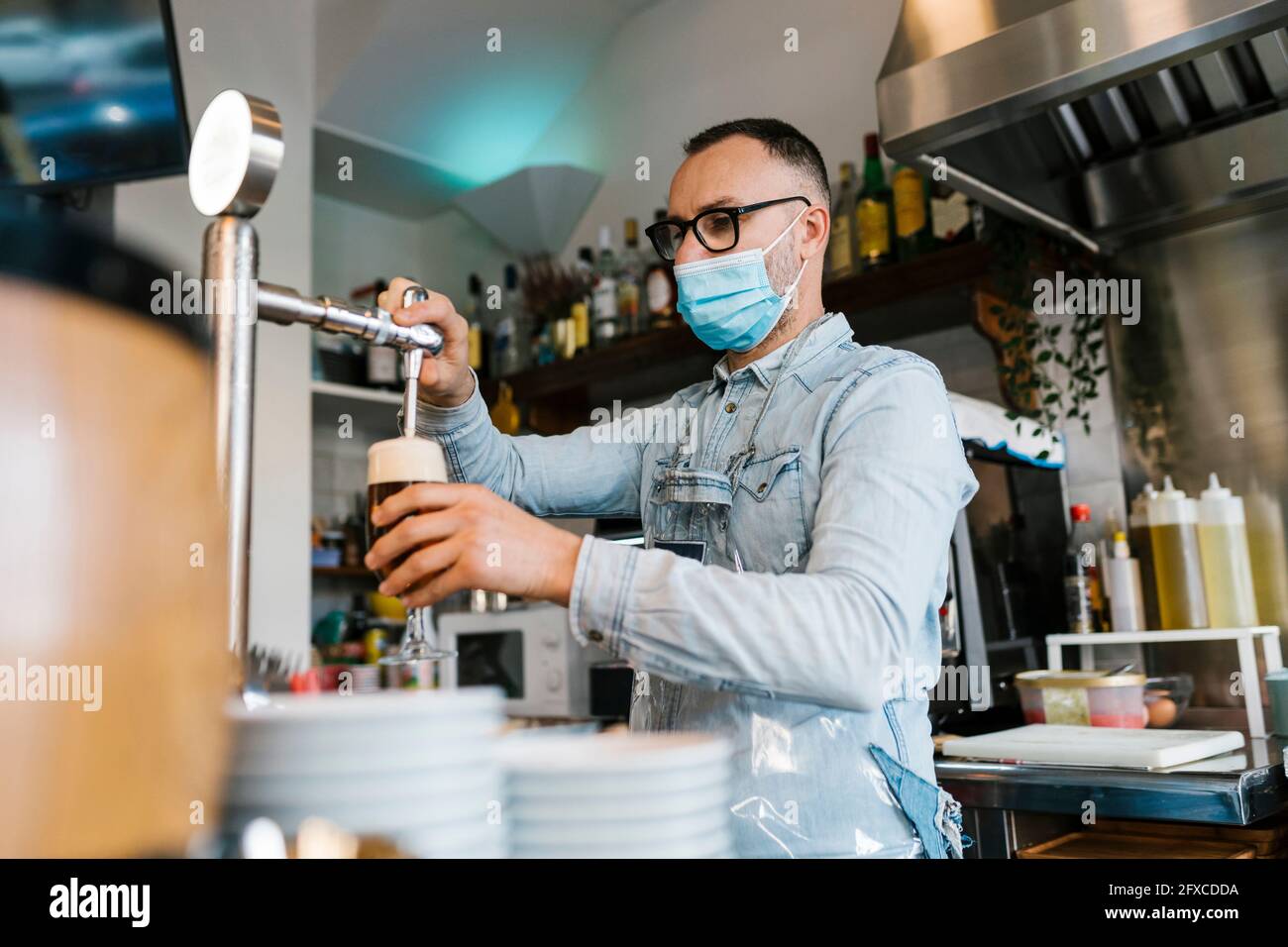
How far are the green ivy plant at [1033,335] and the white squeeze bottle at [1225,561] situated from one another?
0.80 feet

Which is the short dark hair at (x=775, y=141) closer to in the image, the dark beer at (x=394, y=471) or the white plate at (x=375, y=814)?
the dark beer at (x=394, y=471)

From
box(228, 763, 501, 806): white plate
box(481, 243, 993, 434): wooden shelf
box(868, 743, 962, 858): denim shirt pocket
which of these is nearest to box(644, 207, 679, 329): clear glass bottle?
box(481, 243, 993, 434): wooden shelf

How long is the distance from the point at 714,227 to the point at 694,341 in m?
1.27

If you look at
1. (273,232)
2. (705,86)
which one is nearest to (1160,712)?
(705,86)

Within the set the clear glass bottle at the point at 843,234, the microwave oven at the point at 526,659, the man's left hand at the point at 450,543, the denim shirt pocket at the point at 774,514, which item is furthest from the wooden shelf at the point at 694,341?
the man's left hand at the point at 450,543

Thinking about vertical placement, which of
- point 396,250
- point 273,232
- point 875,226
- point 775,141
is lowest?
point 775,141

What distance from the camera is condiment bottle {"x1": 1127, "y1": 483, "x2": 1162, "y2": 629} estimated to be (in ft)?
6.12

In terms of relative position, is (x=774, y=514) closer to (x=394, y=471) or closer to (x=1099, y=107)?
(x=394, y=471)

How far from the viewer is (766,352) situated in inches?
43.0

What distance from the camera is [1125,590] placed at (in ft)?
5.89

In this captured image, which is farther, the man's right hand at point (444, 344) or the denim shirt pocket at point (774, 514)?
the denim shirt pocket at point (774, 514)

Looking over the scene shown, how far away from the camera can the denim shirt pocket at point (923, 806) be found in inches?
32.1
